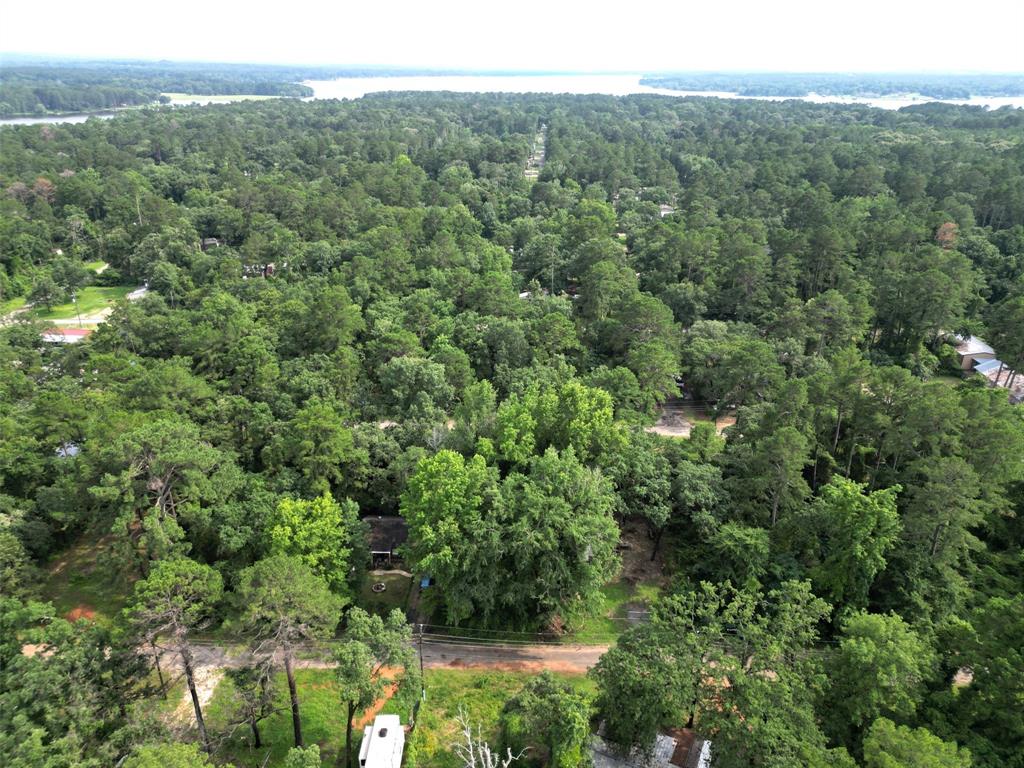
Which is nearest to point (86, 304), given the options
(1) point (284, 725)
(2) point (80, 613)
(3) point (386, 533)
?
(2) point (80, 613)

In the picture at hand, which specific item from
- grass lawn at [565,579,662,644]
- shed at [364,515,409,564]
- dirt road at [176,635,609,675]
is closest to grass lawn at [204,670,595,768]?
dirt road at [176,635,609,675]

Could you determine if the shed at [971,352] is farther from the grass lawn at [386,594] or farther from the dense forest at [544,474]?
the grass lawn at [386,594]

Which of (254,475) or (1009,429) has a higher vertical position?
(1009,429)

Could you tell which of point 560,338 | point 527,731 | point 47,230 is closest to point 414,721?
point 527,731

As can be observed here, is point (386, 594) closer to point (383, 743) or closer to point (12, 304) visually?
point (383, 743)

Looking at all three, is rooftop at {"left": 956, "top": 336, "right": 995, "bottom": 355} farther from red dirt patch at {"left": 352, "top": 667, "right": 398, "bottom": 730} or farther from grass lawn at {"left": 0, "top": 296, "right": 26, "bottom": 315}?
grass lawn at {"left": 0, "top": 296, "right": 26, "bottom": 315}

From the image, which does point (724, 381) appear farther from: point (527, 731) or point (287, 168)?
point (287, 168)
